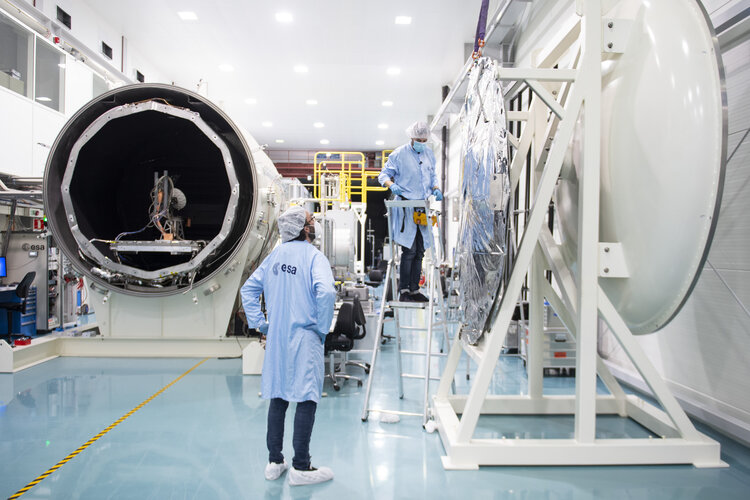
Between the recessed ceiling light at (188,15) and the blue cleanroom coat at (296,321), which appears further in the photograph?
the recessed ceiling light at (188,15)

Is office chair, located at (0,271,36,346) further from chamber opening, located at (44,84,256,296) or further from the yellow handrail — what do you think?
the yellow handrail

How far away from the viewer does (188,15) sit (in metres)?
6.06

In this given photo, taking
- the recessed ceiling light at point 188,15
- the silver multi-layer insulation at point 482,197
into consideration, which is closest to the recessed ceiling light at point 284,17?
the recessed ceiling light at point 188,15

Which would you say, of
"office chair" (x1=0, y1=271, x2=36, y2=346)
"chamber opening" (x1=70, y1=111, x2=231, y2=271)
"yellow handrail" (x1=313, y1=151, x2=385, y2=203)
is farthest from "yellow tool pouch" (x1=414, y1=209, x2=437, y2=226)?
"office chair" (x1=0, y1=271, x2=36, y2=346)

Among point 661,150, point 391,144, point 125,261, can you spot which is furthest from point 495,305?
point 391,144

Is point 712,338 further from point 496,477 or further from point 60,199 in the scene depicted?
point 60,199

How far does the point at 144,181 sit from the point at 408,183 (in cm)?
343

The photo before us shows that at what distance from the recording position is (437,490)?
2.00 m

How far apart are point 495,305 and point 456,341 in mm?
507

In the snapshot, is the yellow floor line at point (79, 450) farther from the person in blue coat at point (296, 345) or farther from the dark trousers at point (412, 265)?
the dark trousers at point (412, 265)

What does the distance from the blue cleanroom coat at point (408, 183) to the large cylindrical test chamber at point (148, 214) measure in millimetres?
1469

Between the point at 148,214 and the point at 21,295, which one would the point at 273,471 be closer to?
the point at 148,214

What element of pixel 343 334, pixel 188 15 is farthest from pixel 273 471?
pixel 188 15

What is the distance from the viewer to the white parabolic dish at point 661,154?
1.79 metres
